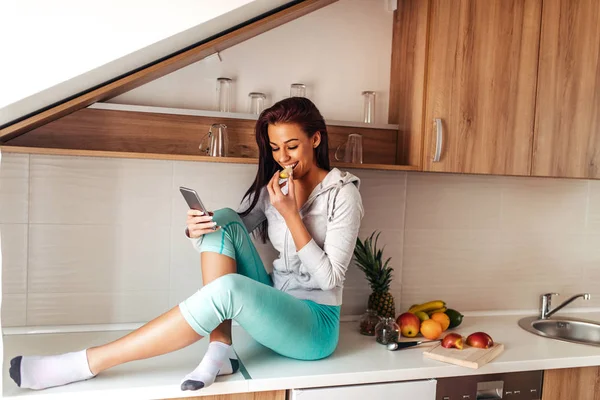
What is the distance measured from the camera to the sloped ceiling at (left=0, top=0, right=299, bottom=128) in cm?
110

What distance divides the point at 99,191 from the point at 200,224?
18.7 inches

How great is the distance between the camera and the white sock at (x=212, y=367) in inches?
57.6

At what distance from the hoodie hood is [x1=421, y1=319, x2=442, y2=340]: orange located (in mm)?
576

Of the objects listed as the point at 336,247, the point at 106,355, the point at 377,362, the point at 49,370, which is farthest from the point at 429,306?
the point at 49,370

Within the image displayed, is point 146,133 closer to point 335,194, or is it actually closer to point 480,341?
point 335,194

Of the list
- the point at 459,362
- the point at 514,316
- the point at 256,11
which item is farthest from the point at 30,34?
the point at 514,316

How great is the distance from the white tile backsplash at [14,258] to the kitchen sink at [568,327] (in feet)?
6.42

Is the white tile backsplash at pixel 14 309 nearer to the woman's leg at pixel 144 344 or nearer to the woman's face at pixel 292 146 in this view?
the woman's leg at pixel 144 344

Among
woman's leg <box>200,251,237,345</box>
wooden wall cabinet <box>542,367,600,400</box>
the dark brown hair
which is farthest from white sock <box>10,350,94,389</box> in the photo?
wooden wall cabinet <box>542,367,600,400</box>

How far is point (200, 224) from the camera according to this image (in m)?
1.70

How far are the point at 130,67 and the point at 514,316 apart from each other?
193 cm

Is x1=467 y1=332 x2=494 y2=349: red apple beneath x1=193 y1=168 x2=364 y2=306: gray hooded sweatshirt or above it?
beneath

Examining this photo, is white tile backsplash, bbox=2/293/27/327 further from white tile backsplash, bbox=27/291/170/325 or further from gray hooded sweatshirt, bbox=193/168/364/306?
gray hooded sweatshirt, bbox=193/168/364/306

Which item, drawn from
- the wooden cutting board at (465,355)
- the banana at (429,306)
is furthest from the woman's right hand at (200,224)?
the banana at (429,306)
